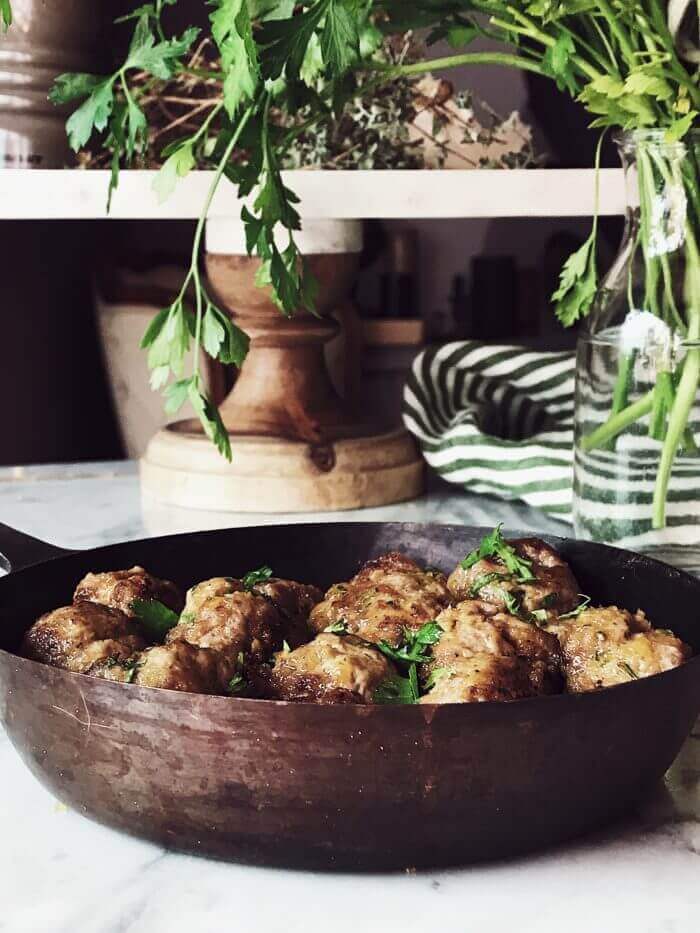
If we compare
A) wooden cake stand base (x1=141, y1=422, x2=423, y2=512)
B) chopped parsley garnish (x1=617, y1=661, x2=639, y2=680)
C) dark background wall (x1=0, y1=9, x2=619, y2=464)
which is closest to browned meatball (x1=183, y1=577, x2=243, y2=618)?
chopped parsley garnish (x1=617, y1=661, x2=639, y2=680)

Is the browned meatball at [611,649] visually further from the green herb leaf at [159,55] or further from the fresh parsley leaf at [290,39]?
the green herb leaf at [159,55]

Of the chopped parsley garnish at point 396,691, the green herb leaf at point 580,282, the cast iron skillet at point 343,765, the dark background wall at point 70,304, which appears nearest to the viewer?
the cast iron skillet at point 343,765

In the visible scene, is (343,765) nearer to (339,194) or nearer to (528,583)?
(528,583)

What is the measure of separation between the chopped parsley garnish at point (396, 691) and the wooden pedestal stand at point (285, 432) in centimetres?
77

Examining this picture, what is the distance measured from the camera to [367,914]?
63 cm

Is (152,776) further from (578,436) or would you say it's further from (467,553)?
(578,436)

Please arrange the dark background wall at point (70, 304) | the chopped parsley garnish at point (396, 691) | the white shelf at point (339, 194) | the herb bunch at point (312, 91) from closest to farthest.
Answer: the chopped parsley garnish at point (396, 691) < the herb bunch at point (312, 91) < the white shelf at point (339, 194) < the dark background wall at point (70, 304)

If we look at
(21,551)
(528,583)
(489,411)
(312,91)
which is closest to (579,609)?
(528,583)

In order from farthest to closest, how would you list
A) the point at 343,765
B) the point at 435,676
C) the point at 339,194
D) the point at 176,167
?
the point at 339,194 → the point at 176,167 → the point at 435,676 → the point at 343,765

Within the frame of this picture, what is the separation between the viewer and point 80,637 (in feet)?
2.48

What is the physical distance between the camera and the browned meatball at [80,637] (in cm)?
75

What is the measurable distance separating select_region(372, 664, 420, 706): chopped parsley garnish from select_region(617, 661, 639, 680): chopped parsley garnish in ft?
0.37

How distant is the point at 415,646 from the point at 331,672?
0.08m

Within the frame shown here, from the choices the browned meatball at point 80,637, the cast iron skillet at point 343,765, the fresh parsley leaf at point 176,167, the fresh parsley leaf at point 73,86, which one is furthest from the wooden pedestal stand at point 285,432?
the cast iron skillet at point 343,765
